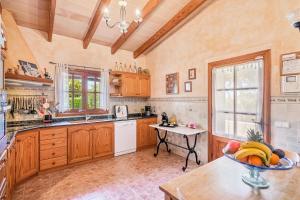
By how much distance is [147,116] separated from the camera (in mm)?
4477

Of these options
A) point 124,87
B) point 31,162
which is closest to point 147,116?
point 124,87

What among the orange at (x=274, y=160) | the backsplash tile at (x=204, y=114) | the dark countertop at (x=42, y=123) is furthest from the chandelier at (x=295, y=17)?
the dark countertop at (x=42, y=123)

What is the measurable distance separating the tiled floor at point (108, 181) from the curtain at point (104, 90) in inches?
53.5

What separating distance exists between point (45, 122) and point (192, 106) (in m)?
3.08

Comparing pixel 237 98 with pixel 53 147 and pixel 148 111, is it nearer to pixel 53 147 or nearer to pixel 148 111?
pixel 148 111

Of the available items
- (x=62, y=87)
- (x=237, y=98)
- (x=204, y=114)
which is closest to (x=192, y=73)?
(x=204, y=114)

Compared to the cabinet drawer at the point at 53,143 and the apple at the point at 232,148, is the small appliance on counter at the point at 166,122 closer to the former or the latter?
the cabinet drawer at the point at 53,143

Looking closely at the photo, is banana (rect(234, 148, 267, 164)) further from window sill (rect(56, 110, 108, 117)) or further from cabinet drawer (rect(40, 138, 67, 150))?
window sill (rect(56, 110, 108, 117))

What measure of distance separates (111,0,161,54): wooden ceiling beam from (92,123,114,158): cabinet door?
6.66ft

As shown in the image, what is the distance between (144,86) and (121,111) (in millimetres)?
976

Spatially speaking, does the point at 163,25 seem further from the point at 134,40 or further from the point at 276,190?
the point at 276,190

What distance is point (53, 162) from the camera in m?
2.98

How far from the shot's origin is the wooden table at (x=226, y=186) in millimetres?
874

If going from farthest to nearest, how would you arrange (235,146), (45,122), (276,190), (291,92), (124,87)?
1. (124,87)
2. (45,122)
3. (291,92)
4. (235,146)
5. (276,190)
